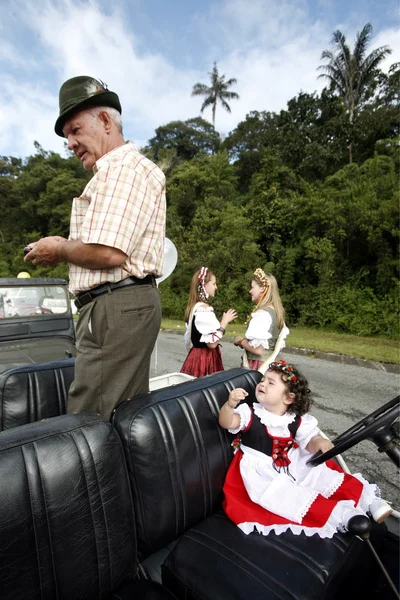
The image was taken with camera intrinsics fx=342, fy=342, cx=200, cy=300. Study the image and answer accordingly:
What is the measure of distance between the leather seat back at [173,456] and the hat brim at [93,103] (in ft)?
4.43

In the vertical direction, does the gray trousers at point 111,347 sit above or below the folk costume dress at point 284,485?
above

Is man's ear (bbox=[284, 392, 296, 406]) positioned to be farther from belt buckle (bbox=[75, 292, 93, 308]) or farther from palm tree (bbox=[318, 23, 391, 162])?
palm tree (bbox=[318, 23, 391, 162])

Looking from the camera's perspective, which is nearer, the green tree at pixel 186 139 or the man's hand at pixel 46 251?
the man's hand at pixel 46 251

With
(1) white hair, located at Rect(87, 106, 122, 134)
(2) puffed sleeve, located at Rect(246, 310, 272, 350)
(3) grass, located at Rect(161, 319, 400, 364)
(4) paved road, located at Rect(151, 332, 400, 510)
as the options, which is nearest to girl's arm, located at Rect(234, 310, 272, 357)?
(2) puffed sleeve, located at Rect(246, 310, 272, 350)

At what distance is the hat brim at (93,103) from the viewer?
1550mm

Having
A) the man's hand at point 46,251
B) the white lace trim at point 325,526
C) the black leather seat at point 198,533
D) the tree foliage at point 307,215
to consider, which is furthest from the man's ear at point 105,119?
the tree foliage at point 307,215

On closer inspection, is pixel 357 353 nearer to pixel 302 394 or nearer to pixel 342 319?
pixel 342 319

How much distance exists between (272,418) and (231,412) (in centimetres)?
26

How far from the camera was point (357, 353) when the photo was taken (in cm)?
696

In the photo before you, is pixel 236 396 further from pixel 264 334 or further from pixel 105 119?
pixel 264 334

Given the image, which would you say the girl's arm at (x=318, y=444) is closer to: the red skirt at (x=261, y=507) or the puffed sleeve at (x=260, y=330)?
the red skirt at (x=261, y=507)

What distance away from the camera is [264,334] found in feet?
11.0

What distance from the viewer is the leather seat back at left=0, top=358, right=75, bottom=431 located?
185 cm

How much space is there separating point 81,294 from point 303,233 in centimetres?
1276
